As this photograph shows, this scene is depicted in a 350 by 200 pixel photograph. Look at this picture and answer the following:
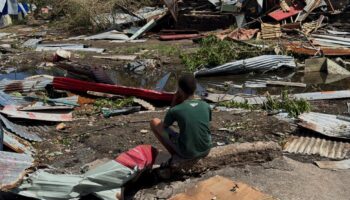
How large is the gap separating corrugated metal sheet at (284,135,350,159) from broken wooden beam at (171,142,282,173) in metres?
0.56

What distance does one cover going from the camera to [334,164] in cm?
576

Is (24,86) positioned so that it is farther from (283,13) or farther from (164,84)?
(283,13)

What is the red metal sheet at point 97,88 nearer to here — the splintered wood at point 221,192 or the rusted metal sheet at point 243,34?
the splintered wood at point 221,192

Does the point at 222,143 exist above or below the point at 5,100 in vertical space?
below

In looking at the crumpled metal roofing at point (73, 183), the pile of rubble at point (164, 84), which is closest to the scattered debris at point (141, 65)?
the pile of rubble at point (164, 84)

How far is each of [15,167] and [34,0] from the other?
74.8 feet

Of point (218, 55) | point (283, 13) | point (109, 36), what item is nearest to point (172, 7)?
point (109, 36)

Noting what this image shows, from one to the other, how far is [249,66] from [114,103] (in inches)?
181

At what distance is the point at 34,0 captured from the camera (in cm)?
2602

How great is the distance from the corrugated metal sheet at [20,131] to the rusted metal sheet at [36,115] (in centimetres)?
26

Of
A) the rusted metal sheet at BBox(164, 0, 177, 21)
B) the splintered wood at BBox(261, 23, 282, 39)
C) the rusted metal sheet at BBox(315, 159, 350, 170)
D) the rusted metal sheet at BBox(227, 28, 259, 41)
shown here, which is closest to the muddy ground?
the rusted metal sheet at BBox(315, 159, 350, 170)

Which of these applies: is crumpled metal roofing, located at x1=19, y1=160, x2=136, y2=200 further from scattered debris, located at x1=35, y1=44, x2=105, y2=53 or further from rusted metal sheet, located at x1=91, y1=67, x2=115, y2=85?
scattered debris, located at x1=35, y1=44, x2=105, y2=53

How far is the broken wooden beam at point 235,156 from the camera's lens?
5352 millimetres

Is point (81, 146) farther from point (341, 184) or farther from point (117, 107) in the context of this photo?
point (341, 184)
